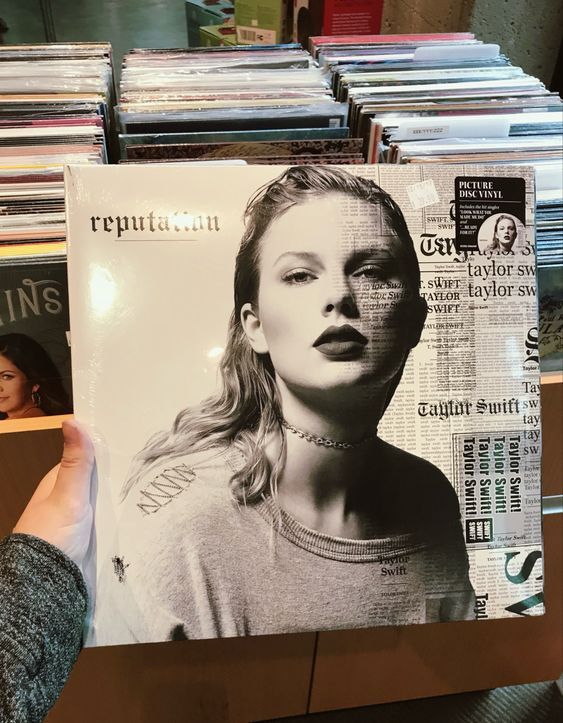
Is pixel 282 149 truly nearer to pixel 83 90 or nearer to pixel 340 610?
pixel 83 90

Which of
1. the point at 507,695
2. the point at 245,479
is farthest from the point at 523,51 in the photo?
the point at 507,695

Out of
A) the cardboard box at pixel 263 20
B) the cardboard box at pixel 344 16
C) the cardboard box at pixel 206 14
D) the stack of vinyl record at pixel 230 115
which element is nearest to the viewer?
the stack of vinyl record at pixel 230 115

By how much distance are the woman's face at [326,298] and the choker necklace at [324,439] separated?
5 centimetres

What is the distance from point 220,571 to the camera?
66cm

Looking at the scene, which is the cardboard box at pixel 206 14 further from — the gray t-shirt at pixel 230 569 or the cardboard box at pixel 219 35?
the gray t-shirt at pixel 230 569

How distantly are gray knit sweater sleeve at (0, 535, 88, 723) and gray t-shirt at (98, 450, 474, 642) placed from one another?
0.13 ft

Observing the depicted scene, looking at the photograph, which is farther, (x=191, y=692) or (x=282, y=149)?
(x=191, y=692)

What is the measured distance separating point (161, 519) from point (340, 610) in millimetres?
221

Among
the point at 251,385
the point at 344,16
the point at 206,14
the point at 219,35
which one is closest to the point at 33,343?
the point at 251,385

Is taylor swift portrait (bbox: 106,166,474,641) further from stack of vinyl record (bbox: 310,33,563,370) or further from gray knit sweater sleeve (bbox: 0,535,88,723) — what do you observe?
stack of vinyl record (bbox: 310,33,563,370)

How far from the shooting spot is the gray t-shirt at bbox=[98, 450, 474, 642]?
0.65 metres

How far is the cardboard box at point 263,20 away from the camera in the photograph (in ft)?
5.56

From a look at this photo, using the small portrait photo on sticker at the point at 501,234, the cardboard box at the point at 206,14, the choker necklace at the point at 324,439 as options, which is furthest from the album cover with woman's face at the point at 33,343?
the cardboard box at the point at 206,14

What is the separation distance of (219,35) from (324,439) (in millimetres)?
1637
